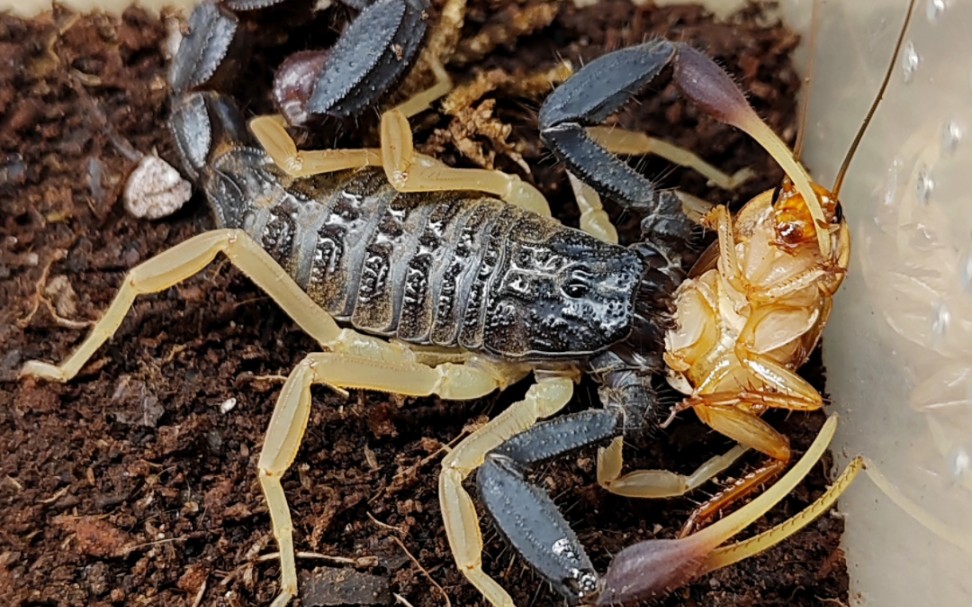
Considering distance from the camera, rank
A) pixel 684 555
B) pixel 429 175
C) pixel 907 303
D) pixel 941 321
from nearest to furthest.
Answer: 1. pixel 684 555
2. pixel 941 321
3. pixel 907 303
4. pixel 429 175

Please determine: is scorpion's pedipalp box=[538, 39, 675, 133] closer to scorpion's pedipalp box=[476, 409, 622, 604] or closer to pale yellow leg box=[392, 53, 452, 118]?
pale yellow leg box=[392, 53, 452, 118]

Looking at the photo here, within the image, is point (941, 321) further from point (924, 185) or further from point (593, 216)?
point (593, 216)

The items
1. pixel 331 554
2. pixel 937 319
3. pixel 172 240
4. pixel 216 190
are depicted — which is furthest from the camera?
pixel 172 240

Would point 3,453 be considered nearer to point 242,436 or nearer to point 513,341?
point 242,436

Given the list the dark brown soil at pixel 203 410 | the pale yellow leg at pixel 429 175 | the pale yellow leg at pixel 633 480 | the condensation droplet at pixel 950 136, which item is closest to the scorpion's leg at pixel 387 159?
the pale yellow leg at pixel 429 175

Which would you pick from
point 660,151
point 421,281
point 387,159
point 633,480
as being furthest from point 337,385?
point 660,151

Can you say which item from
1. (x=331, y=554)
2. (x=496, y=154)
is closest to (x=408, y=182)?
(x=496, y=154)

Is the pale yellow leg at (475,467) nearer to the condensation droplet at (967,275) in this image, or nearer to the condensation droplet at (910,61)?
the condensation droplet at (967,275)
